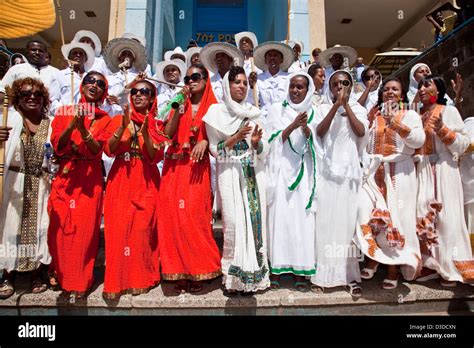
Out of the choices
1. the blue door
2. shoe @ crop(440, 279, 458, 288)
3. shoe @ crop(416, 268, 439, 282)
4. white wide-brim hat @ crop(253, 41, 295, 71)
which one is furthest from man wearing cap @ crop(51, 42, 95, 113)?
the blue door

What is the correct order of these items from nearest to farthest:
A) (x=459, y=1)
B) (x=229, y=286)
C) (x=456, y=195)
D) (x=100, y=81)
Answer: (x=229, y=286)
(x=100, y=81)
(x=456, y=195)
(x=459, y=1)

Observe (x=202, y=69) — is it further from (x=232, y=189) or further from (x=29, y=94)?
(x=29, y=94)

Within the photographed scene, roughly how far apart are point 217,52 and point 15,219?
3268 mm

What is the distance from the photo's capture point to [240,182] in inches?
138

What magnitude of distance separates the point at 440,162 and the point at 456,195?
41 centimetres

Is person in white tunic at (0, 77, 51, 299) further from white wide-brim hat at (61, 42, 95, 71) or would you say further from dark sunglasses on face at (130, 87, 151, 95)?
white wide-brim hat at (61, 42, 95, 71)

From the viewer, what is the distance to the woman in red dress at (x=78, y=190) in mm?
3361

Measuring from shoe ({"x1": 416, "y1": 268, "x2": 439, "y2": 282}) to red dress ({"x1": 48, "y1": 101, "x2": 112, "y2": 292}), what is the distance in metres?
3.60

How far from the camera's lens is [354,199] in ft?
12.2

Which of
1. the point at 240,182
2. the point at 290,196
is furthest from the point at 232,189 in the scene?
the point at 290,196

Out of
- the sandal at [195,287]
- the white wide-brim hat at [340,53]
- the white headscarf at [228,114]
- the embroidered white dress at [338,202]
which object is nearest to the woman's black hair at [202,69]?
the white headscarf at [228,114]
